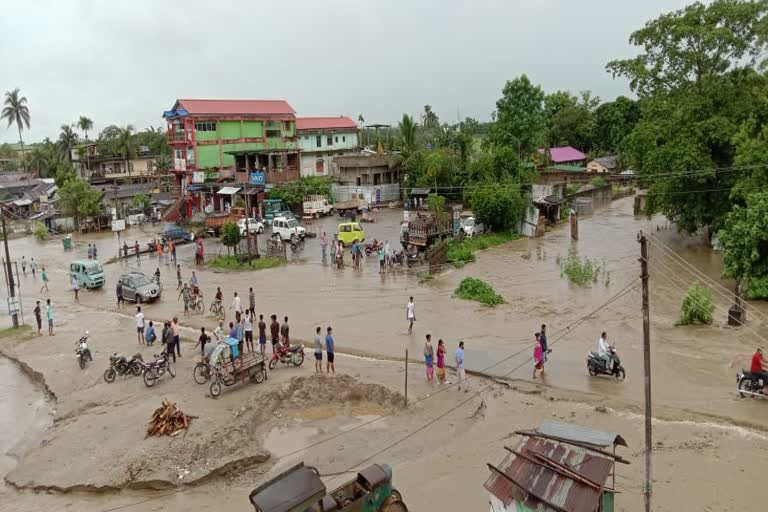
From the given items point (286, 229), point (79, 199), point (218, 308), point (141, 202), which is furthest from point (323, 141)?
point (218, 308)

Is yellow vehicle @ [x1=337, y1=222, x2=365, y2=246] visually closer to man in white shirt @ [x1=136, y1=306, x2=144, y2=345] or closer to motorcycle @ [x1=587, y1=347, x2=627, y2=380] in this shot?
man in white shirt @ [x1=136, y1=306, x2=144, y2=345]

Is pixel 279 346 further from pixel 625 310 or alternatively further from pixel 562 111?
pixel 562 111

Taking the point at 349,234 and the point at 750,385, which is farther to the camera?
the point at 349,234

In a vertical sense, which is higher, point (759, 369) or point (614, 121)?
point (614, 121)

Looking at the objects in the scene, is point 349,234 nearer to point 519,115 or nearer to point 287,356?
point 287,356

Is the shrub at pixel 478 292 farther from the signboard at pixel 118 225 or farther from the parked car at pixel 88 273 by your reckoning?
the signboard at pixel 118 225

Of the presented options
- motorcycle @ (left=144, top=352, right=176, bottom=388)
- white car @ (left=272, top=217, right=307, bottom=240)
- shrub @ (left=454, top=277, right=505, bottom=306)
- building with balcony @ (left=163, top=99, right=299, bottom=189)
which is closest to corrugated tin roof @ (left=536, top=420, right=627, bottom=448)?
motorcycle @ (left=144, top=352, right=176, bottom=388)
